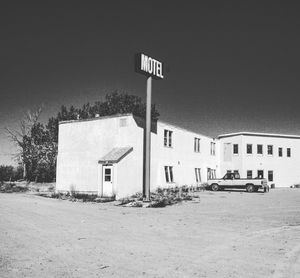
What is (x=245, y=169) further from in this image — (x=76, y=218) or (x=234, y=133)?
(x=76, y=218)

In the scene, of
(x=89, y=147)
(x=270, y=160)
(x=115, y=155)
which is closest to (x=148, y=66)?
(x=115, y=155)

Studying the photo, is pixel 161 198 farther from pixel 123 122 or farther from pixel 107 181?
pixel 123 122

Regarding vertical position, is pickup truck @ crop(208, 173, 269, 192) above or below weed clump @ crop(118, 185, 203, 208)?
above

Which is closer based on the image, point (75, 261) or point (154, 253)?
point (75, 261)

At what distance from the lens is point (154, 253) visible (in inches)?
311

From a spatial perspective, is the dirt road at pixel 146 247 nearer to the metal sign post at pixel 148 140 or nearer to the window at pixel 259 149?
the metal sign post at pixel 148 140

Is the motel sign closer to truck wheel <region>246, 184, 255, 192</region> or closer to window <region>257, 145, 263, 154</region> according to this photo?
truck wheel <region>246, 184, 255, 192</region>

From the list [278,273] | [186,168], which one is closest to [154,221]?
[278,273]

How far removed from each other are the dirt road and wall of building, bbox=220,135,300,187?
30.1m

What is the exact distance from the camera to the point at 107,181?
25281mm

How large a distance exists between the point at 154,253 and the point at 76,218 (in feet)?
22.2

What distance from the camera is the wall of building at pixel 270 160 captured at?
143 ft

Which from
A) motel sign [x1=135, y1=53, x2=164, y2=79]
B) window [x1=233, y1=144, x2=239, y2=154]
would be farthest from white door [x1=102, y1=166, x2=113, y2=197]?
window [x1=233, y1=144, x2=239, y2=154]

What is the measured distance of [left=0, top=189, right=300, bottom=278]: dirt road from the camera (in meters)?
6.46
